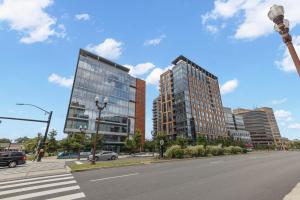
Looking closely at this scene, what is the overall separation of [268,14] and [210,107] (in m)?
113

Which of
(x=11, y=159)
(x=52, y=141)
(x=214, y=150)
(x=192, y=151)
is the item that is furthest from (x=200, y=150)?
(x=52, y=141)

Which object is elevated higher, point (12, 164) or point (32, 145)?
point (32, 145)

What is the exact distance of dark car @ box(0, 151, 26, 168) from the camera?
807 inches

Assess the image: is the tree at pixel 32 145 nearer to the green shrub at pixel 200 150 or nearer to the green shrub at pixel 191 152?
the green shrub at pixel 191 152

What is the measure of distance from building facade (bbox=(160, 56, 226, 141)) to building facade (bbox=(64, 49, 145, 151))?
59.2ft

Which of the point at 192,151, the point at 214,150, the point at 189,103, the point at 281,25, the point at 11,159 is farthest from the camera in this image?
the point at 189,103

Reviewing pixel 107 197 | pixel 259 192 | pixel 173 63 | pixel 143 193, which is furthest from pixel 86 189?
pixel 173 63

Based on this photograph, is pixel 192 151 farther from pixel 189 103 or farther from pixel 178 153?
pixel 189 103

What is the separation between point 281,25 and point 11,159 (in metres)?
25.5

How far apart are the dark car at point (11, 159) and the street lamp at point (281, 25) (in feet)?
82.5

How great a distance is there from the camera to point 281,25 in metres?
4.87

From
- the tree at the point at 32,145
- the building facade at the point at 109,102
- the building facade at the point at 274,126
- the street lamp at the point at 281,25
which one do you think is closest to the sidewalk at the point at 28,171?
→ the street lamp at the point at 281,25

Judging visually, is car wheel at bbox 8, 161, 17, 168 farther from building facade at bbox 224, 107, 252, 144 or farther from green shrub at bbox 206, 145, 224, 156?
building facade at bbox 224, 107, 252, 144

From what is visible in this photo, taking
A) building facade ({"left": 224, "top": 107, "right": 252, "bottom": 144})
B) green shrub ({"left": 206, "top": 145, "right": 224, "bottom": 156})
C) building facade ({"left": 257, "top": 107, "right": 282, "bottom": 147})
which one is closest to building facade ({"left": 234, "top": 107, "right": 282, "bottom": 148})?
building facade ({"left": 257, "top": 107, "right": 282, "bottom": 147})
